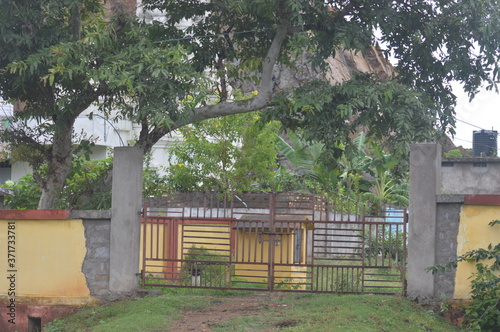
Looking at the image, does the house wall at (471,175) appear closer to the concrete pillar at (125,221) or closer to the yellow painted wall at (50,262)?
the concrete pillar at (125,221)

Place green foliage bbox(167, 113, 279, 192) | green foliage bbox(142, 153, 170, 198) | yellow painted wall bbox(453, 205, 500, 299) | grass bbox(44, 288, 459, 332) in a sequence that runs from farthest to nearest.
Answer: green foliage bbox(167, 113, 279, 192) → green foliage bbox(142, 153, 170, 198) → yellow painted wall bbox(453, 205, 500, 299) → grass bbox(44, 288, 459, 332)

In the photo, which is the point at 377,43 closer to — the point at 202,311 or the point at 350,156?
the point at 350,156

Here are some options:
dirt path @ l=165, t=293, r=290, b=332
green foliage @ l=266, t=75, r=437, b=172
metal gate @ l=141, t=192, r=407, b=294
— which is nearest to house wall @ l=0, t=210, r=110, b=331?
metal gate @ l=141, t=192, r=407, b=294

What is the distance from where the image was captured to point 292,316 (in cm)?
884

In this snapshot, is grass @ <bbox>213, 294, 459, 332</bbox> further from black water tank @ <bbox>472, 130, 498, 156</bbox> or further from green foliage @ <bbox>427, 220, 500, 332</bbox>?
black water tank @ <bbox>472, 130, 498, 156</bbox>

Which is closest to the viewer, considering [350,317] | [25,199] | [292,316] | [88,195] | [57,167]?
[350,317]

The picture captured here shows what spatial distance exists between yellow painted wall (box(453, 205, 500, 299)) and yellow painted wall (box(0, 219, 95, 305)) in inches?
219

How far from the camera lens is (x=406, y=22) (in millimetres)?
11195

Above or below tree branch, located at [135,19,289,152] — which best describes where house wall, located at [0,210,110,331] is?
below

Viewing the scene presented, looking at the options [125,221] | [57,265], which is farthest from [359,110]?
[57,265]

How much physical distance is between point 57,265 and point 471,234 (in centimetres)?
630

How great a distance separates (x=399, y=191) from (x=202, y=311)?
14.6 meters

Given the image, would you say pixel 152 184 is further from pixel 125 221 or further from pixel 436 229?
pixel 436 229

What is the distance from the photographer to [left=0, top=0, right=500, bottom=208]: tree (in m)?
9.87
